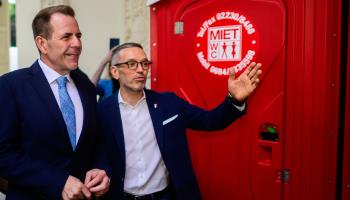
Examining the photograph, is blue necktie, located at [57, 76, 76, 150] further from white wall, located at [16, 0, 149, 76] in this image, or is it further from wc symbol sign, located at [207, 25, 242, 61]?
white wall, located at [16, 0, 149, 76]

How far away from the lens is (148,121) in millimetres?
2154

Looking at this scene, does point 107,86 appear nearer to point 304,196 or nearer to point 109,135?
point 109,135

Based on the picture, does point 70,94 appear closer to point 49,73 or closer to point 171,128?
point 49,73

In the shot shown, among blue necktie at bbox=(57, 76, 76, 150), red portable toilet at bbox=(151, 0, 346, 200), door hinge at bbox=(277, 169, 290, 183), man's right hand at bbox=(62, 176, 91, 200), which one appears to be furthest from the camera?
door hinge at bbox=(277, 169, 290, 183)

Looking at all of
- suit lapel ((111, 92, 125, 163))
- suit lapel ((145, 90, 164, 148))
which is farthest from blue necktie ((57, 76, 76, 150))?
suit lapel ((145, 90, 164, 148))

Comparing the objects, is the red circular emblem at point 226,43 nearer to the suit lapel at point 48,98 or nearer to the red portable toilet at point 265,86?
the red portable toilet at point 265,86

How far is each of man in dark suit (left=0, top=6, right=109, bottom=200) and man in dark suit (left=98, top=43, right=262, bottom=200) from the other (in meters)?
0.34

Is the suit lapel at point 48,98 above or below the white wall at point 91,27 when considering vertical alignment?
below

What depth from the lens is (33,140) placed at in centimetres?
151

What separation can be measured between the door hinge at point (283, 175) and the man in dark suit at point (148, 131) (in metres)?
0.39

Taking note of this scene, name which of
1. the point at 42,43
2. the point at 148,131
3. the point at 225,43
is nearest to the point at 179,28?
the point at 225,43

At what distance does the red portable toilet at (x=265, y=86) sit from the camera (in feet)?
6.12

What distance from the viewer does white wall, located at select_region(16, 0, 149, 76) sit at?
12.0ft

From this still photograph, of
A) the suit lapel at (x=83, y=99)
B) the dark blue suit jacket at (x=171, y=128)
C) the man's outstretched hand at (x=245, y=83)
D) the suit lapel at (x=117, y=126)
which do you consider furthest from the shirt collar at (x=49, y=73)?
the man's outstretched hand at (x=245, y=83)
